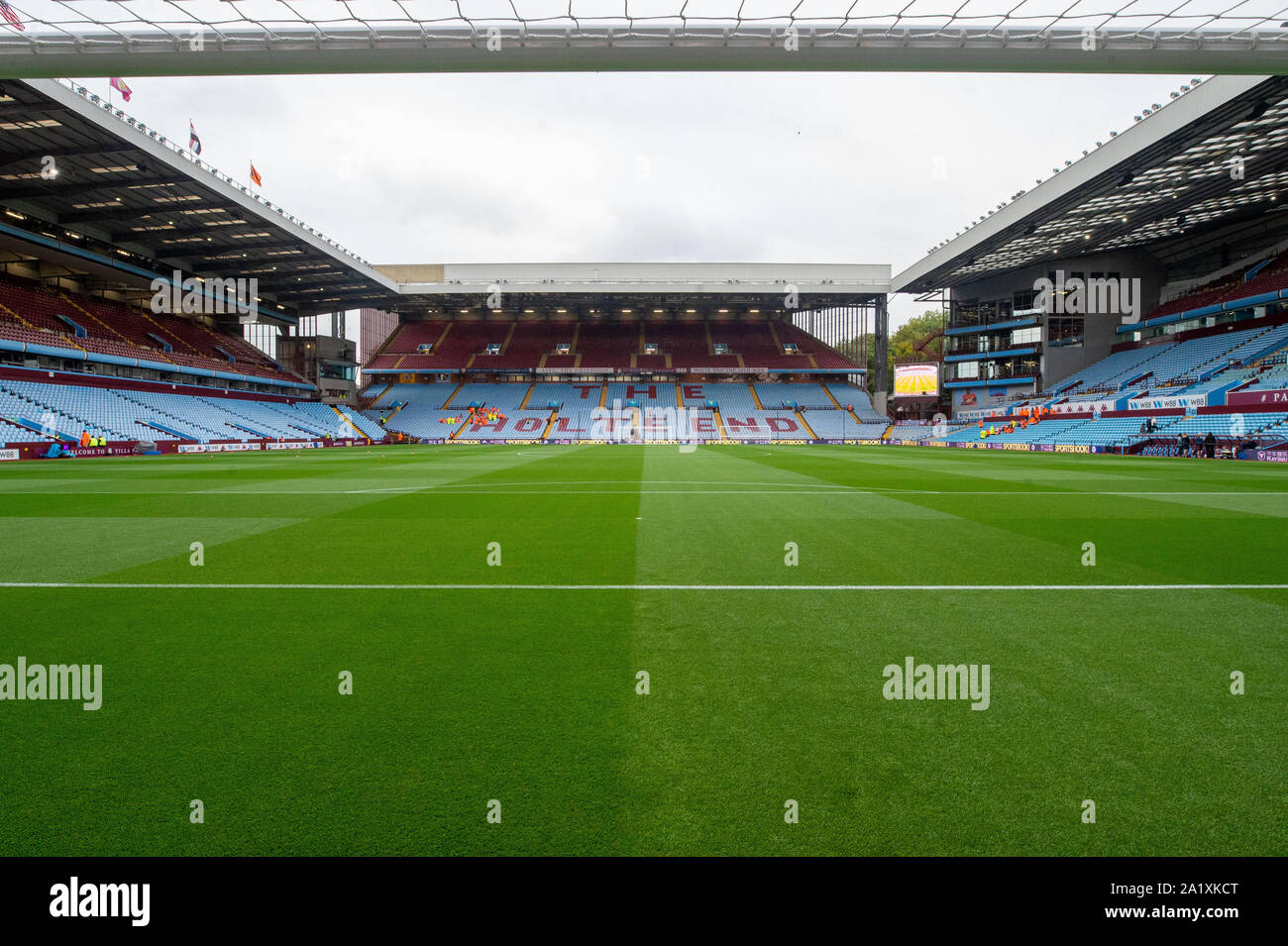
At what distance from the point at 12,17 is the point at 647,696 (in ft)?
28.9

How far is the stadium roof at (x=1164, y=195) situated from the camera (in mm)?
29656

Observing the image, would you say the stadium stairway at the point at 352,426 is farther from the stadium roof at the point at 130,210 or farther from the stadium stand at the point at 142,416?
the stadium roof at the point at 130,210

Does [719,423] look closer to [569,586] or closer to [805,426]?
[805,426]

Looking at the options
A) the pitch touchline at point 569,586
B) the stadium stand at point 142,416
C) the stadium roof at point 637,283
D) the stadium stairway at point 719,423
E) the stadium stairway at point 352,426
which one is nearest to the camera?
the pitch touchline at point 569,586

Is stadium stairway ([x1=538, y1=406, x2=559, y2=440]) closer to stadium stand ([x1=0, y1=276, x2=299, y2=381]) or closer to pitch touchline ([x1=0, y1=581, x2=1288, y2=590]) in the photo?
stadium stand ([x1=0, y1=276, x2=299, y2=381])

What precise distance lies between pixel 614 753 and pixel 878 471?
2068cm

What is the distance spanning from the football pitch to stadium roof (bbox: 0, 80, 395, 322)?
33.2m

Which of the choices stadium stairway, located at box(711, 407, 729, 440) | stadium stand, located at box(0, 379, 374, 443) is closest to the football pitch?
stadium stand, located at box(0, 379, 374, 443)

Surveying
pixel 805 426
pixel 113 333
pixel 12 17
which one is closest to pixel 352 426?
pixel 113 333

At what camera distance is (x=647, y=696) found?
3666 millimetres

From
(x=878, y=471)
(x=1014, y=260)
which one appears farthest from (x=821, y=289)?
(x=878, y=471)

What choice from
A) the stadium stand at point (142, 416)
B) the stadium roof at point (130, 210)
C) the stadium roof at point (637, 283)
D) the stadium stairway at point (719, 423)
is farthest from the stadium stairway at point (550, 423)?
the stadium roof at point (130, 210)

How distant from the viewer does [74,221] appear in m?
43.8

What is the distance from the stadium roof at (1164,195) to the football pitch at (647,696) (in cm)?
3217
